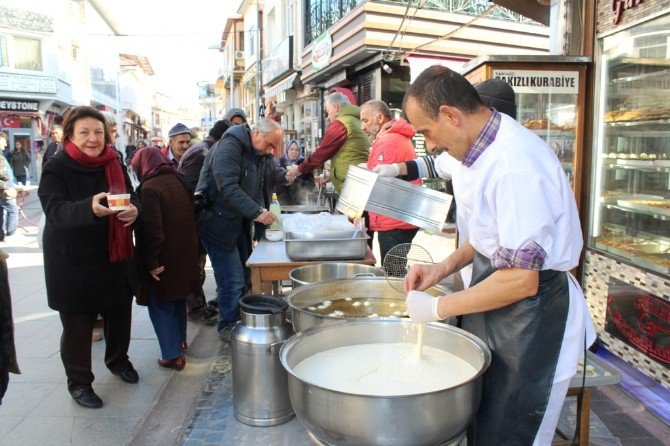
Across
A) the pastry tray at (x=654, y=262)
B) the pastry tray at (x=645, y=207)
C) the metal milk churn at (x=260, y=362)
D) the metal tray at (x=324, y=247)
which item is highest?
the pastry tray at (x=645, y=207)

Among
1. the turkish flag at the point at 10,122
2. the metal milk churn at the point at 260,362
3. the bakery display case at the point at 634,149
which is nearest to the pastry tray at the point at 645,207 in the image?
the bakery display case at the point at 634,149

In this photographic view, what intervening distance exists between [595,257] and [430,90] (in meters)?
3.12

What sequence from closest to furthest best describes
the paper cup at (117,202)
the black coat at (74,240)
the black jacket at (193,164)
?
the paper cup at (117,202)
the black coat at (74,240)
the black jacket at (193,164)

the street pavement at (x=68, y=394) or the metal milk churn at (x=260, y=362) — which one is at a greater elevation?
the metal milk churn at (x=260, y=362)

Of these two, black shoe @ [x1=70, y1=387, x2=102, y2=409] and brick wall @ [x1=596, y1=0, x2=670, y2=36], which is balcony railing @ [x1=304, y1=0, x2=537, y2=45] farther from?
black shoe @ [x1=70, y1=387, x2=102, y2=409]

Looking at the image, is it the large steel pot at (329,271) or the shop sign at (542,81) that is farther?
the shop sign at (542,81)

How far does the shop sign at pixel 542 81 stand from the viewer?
13.7ft

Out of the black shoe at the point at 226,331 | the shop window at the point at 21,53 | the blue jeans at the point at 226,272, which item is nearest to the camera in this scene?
the blue jeans at the point at 226,272

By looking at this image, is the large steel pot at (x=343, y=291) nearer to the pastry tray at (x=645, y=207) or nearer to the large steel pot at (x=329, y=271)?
the large steel pot at (x=329, y=271)

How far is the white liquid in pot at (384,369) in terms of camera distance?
169cm

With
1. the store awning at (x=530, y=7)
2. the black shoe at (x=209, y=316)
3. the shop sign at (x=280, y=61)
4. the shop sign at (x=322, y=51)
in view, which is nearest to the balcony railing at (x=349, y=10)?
the shop sign at (x=322, y=51)

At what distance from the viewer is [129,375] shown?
12.7 feet

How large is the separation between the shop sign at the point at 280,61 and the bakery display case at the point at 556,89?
12.3 meters

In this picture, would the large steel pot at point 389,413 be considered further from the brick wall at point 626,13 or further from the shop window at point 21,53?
the shop window at point 21,53
